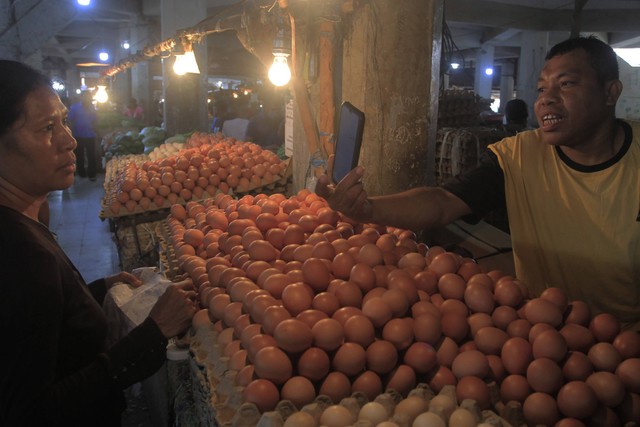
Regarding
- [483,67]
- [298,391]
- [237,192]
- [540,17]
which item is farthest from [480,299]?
[483,67]

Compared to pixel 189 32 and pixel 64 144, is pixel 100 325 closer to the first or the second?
pixel 64 144

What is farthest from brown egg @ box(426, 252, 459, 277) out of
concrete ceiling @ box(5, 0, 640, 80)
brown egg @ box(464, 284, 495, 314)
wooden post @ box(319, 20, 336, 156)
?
concrete ceiling @ box(5, 0, 640, 80)

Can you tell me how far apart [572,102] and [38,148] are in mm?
2153

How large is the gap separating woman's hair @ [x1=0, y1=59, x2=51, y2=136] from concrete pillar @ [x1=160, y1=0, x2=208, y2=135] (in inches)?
452

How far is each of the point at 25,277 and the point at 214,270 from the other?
1045mm

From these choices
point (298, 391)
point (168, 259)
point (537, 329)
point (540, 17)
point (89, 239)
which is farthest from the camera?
point (540, 17)

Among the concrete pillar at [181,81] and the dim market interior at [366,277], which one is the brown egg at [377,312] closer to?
the dim market interior at [366,277]

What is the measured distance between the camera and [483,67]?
26.5m

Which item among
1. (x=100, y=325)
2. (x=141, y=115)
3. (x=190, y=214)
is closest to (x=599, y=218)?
(x=100, y=325)

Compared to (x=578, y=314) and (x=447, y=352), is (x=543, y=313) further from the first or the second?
(x=447, y=352)

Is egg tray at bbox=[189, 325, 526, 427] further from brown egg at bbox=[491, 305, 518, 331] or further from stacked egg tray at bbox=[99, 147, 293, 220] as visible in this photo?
stacked egg tray at bbox=[99, 147, 293, 220]

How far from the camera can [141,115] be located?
886 inches

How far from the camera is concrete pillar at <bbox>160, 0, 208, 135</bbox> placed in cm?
1300

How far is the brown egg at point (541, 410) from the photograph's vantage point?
5.35 feet
